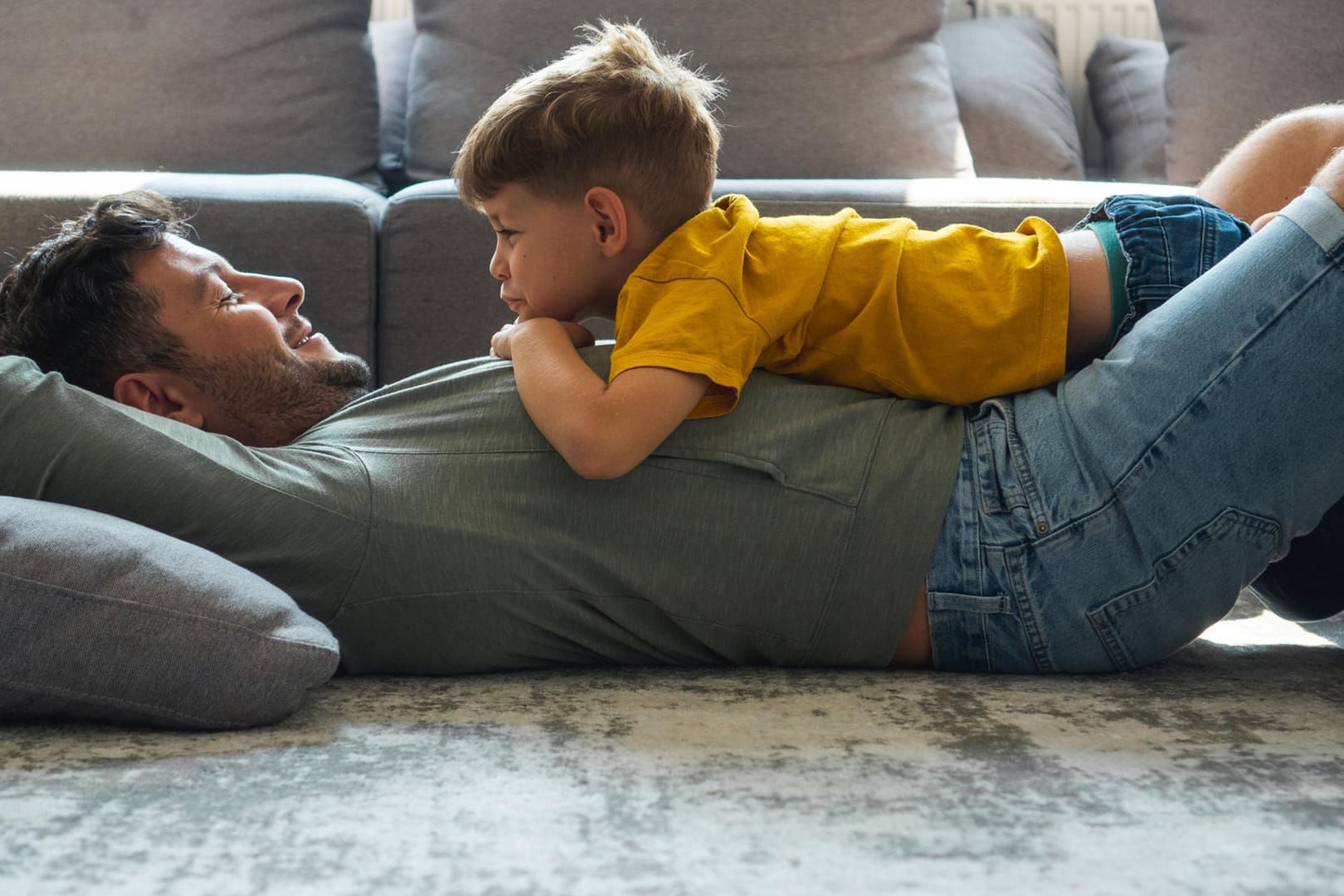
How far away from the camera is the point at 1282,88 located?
2.55m

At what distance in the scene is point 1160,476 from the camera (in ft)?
3.70

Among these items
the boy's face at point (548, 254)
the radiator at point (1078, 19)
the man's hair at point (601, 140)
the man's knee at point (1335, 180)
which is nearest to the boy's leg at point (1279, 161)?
the man's knee at point (1335, 180)

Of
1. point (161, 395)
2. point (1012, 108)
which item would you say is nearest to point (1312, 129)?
point (1012, 108)

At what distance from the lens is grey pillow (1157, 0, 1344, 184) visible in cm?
254

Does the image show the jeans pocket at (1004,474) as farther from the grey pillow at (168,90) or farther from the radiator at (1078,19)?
the radiator at (1078,19)

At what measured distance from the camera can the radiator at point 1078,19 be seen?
125 inches

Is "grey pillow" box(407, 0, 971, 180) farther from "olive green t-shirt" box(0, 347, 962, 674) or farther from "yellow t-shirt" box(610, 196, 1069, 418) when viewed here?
"olive green t-shirt" box(0, 347, 962, 674)

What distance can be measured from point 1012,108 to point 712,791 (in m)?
2.22

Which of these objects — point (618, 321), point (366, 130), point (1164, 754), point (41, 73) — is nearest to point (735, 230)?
point (618, 321)

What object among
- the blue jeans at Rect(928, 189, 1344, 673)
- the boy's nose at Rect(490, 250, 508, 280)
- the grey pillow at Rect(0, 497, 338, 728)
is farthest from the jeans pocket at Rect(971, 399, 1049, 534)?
the grey pillow at Rect(0, 497, 338, 728)

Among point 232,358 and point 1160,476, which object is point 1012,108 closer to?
point 1160,476

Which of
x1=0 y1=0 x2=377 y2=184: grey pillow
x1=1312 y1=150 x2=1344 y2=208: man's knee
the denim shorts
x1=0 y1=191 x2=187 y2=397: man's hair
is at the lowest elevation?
x1=0 y1=191 x2=187 y2=397: man's hair

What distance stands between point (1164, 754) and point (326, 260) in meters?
1.46

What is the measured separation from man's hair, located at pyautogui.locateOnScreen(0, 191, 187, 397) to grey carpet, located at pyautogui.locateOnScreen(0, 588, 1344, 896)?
468 millimetres
